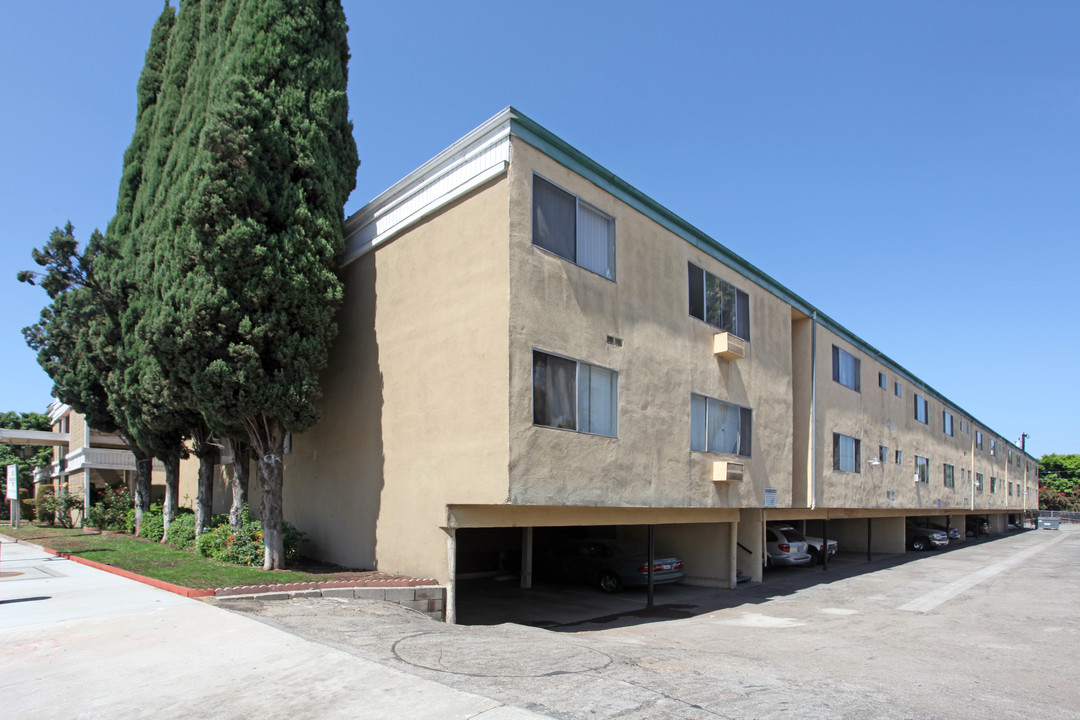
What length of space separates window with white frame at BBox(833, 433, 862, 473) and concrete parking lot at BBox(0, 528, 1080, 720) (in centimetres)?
869

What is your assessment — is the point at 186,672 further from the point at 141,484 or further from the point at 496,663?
the point at 141,484

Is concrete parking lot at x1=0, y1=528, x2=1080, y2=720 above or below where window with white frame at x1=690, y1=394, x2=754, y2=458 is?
below

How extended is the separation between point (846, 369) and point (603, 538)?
38.6 ft

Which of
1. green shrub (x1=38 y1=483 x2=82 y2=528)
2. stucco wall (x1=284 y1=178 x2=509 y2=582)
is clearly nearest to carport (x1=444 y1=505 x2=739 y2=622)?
stucco wall (x1=284 y1=178 x2=509 y2=582)

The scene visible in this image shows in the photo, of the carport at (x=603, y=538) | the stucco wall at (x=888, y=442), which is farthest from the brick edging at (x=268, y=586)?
the stucco wall at (x=888, y=442)

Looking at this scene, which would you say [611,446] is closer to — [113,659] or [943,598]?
[113,659]

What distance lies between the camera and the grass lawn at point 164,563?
11.8 metres

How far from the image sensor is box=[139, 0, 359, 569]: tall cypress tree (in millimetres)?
12883

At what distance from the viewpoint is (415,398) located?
13.4 meters

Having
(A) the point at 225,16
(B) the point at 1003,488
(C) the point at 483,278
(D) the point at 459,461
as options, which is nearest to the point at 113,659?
(D) the point at 459,461

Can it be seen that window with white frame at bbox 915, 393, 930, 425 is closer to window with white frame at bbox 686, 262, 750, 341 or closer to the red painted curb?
window with white frame at bbox 686, 262, 750, 341

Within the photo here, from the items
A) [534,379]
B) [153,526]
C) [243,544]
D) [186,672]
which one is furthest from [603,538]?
[186,672]

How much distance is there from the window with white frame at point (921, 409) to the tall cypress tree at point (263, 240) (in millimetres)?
29038

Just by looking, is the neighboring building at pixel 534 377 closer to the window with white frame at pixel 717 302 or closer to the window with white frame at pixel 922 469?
the window with white frame at pixel 717 302
